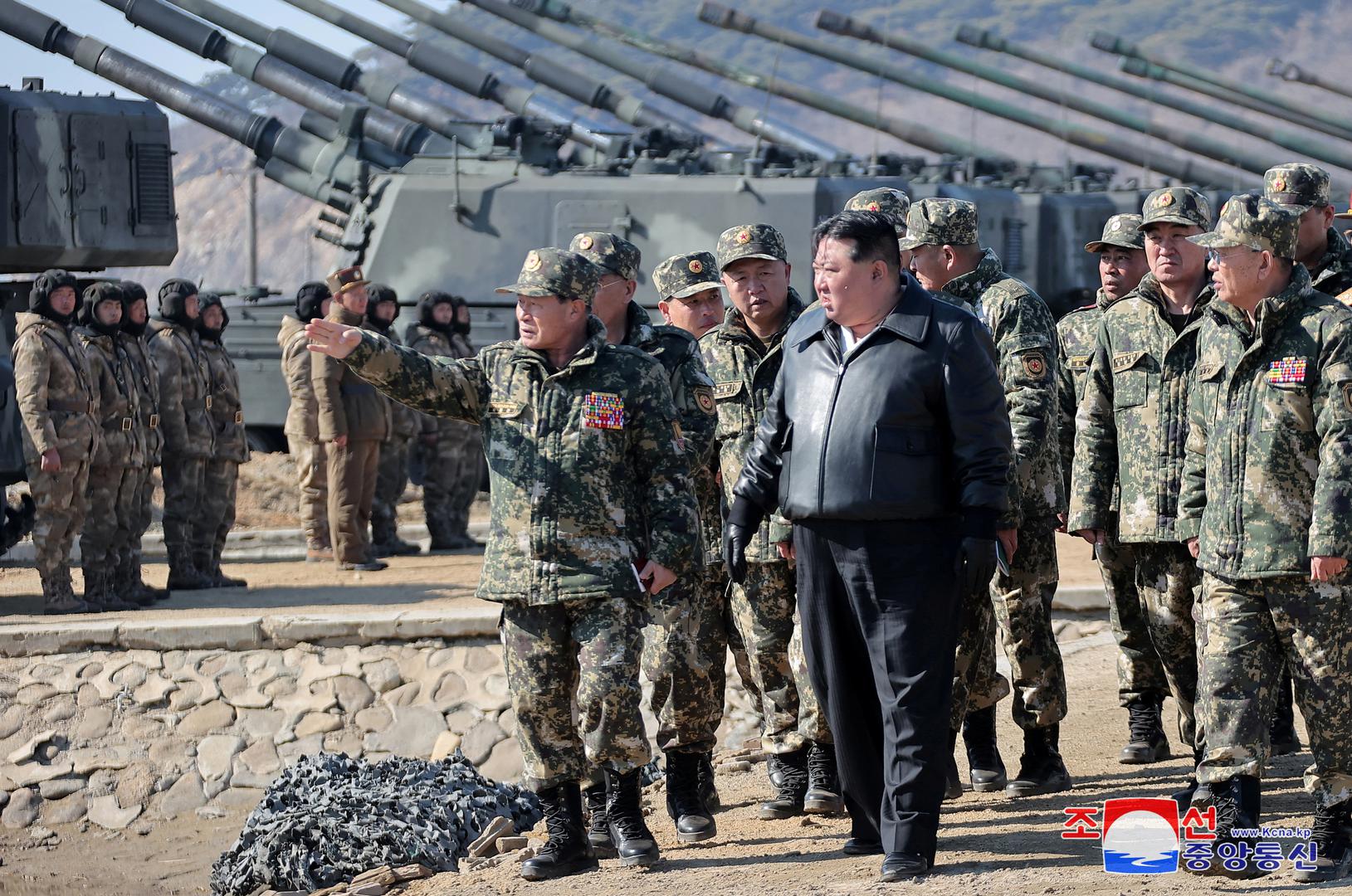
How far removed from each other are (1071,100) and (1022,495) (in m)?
16.2

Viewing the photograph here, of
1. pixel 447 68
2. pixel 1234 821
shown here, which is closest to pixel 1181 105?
pixel 447 68

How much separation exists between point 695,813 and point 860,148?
7976 cm

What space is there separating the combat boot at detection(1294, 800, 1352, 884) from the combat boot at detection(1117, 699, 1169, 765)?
1771 millimetres

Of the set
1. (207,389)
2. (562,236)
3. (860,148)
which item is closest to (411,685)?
(207,389)

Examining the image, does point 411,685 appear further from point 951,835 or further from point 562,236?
point 562,236

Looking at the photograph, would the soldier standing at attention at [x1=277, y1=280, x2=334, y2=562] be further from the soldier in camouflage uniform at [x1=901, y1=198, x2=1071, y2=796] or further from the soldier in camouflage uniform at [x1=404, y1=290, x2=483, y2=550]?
the soldier in camouflage uniform at [x1=901, y1=198, x2=1071, y2=796]

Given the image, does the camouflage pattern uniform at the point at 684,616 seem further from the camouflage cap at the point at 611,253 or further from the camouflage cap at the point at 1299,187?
the camouflage cap at the point at 1299,187

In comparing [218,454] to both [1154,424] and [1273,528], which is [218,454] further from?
[1273,528]

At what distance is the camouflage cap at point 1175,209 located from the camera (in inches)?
251

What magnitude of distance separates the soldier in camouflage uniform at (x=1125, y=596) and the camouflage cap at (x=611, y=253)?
1510 millimetres

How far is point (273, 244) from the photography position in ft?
257

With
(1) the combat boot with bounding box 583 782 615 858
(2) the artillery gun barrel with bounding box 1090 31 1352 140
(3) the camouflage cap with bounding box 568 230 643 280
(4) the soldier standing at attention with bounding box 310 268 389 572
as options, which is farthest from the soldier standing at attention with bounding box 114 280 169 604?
(2) the artillery gun barrel with bounding box 1090 31 1352 140

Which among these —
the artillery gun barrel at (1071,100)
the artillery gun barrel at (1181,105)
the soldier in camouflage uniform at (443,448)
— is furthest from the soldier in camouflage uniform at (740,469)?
the artillery gun barrel at (1181,105)

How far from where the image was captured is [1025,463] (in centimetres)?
651
